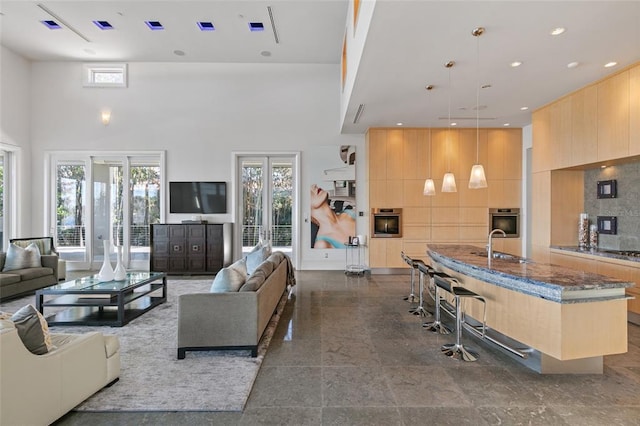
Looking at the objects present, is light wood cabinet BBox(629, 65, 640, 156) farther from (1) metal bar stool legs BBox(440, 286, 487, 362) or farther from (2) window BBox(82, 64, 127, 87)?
(2) window BBox(82, 64, 127, 87)

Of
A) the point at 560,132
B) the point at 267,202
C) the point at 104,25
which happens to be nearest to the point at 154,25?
the point at 104,25

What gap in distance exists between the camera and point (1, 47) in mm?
6996

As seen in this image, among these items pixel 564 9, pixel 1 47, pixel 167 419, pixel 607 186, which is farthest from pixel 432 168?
pixel 1 47

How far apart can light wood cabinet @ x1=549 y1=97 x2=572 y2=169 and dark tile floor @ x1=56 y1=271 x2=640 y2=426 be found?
8.52 ft

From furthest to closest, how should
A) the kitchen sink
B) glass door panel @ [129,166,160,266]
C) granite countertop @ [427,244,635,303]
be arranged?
glass door panel @ [129,166,160,266], the kitchen sink, granite countertop @ [427,244,635,303]

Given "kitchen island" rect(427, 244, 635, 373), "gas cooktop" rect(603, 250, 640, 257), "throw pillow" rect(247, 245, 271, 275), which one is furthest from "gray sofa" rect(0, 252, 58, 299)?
"gas cooktop" rect(603, 250, 640, 257)

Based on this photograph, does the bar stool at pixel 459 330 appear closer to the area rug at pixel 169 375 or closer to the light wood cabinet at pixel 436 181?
the area rug at pixel 169 375

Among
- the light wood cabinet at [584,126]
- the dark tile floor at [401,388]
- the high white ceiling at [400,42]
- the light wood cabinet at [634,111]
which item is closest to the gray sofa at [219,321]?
the dark tile floor at [401,388]

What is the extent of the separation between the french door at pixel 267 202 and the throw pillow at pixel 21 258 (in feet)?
12.4

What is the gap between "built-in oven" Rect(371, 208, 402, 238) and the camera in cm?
A: 729

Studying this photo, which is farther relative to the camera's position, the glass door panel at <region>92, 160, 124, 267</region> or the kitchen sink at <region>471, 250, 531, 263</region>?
the glass door panel at <region>92, 160, 124, 267</region>

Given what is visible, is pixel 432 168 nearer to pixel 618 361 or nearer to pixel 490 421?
pixel 618 361

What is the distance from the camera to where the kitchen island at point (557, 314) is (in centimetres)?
264

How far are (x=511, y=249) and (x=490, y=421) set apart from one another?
6202 mm
